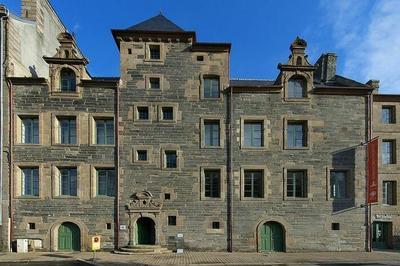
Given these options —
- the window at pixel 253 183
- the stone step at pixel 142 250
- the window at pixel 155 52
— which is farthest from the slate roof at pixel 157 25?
the stone step at pixel 142 250

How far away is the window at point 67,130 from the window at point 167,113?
5.50 m

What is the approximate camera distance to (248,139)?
2166 cm

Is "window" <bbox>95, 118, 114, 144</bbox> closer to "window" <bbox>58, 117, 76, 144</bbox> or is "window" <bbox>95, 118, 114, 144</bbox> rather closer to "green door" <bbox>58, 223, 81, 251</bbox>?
"window" <bbox>58, 117, 76, 144</bbox>

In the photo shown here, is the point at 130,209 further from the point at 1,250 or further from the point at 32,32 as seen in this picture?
the point at 32,32

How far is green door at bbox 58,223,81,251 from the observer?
2056 cm

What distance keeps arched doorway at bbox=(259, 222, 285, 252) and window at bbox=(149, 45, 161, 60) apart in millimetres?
12445

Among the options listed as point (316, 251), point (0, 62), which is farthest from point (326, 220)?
point (0, 62)

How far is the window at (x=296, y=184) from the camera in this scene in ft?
70.4

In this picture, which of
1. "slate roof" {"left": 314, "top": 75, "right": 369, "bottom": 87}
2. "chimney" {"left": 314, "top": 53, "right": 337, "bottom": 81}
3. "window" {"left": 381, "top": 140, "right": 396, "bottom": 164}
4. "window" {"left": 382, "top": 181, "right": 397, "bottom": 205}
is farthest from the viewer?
"chimney" {"left": 314, "top": 53, "right": 337, "bottom": 81}

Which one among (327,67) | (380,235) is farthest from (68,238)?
(327,67)

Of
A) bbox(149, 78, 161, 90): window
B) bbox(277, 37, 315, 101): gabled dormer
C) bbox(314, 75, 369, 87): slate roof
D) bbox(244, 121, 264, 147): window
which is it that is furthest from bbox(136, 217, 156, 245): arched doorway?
bbox(314, 75, 369, 87): slate roof

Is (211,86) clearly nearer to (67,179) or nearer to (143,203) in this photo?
(143,203)

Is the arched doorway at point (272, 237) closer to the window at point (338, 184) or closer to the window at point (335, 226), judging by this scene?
the window at point (335, 226)

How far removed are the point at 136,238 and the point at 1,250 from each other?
776 cm
